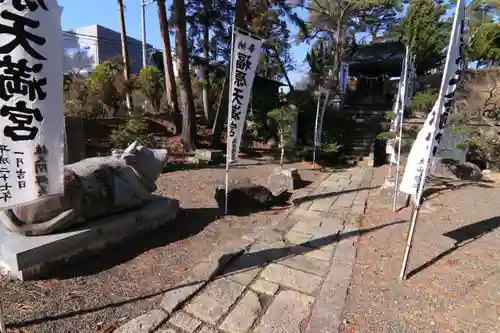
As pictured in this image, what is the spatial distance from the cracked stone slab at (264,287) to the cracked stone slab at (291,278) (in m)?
0.07

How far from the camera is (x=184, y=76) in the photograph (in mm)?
11656

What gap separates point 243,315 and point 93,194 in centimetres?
240

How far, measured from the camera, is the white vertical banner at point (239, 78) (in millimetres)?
5016

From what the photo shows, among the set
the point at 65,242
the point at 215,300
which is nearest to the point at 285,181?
the point at 215,300

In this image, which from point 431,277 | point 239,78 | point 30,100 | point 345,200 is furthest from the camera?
point 345,200

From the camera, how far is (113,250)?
150 inches

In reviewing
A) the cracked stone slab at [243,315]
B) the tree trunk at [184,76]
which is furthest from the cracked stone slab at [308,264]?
the tree trunk at [184,76]

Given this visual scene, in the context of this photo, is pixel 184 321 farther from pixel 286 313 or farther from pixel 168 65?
pixel 168 65

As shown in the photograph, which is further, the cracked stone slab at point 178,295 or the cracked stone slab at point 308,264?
the cracked stone slab at point 308,264

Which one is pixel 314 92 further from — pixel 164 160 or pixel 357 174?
pixel 164 160

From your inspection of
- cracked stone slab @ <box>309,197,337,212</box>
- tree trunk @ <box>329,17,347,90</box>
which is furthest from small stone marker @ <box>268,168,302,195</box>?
tree trunk @ <box>329,17,347,90</box>

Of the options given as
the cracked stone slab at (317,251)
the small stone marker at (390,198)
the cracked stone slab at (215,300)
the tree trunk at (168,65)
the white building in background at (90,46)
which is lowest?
the cracked stone slab at (215,300)

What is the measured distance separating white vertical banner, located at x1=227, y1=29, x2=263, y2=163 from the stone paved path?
5.91 feet

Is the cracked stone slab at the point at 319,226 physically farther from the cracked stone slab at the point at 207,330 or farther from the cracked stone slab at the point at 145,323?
the cracked stone slab at the point at 145,323
